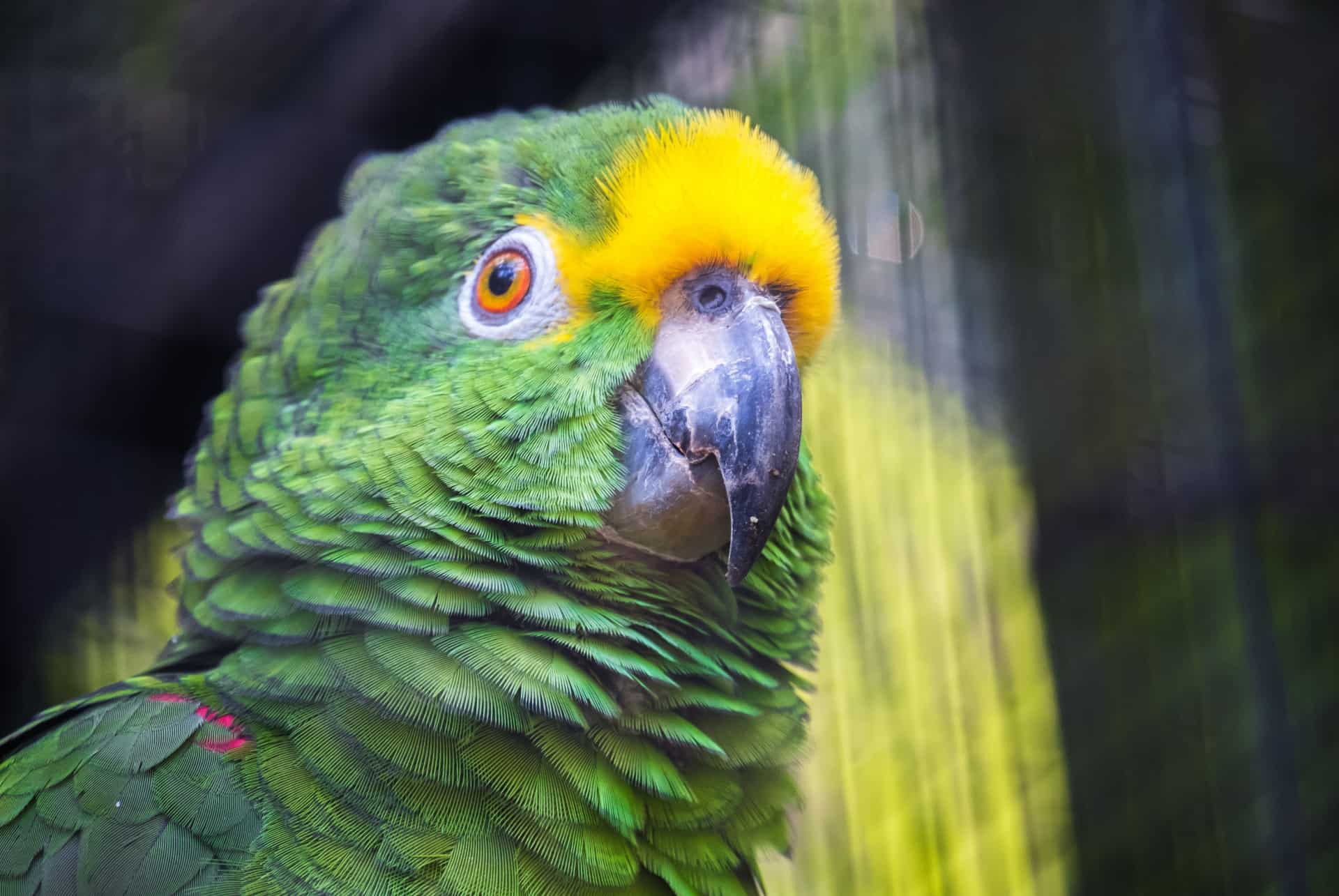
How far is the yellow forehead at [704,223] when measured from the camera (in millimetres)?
927

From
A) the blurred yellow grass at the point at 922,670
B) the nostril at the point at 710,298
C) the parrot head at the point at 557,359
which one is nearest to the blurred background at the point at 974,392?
the blurred yellow grass at the point at 922,670

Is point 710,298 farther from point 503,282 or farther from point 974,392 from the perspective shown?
point 974,392

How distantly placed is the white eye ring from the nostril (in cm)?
13

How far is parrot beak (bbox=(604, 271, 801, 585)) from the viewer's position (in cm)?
86

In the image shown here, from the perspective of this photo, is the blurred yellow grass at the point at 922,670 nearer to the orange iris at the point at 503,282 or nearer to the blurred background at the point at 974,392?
the blurred background at the point at 974,392

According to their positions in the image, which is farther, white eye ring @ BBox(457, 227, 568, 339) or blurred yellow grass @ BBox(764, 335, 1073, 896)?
blurred yellow grass @ BBox(764, 335, 1073, 896)

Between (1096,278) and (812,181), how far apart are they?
1.19 meters

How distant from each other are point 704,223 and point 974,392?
1.20m

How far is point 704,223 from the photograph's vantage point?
36.7 inches

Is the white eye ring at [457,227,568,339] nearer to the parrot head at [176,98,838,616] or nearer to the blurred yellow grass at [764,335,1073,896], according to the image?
the parrot head at [176,98,838,616]

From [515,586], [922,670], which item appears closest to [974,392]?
[922,670]

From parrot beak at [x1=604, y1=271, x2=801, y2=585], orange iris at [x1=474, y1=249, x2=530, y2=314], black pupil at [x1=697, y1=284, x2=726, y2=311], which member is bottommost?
parrot beak at [x1=604, y1=271, x2=801, y2=585]

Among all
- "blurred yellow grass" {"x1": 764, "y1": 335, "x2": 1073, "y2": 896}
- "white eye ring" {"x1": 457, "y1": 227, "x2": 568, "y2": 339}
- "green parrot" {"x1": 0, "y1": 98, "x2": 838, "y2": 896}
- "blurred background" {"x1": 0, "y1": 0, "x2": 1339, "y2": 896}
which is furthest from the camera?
"blurred yellow grass" {"x1": 764, "y1": 335, "x2": 1073, "y2": 896}

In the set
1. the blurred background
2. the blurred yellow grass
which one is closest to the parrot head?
the blurred background
